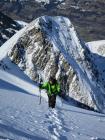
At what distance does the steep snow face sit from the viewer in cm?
4353

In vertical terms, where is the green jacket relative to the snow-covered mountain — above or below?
below

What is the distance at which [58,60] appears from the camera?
45250 mm

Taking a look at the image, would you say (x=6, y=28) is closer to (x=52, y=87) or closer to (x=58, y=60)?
(x=58, y=60)

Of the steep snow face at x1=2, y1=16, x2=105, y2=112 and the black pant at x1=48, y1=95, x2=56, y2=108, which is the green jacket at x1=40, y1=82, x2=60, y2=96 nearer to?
the black pant at x1=48, y1=95, x2=56, y2=108

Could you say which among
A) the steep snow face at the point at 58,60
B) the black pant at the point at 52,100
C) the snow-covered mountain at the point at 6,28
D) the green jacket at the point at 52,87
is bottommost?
the black pant at the point at 52,100

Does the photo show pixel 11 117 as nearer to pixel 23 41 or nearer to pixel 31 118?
pixel 31 118

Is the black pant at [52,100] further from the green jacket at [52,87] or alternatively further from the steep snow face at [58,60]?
the steep snow face at [58,60]

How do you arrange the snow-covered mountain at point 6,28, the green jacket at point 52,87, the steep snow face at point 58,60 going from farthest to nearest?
the snow-covered mountain at point 6,28 → the steep snow face at point 58,60 → the green jacket at point 52,87

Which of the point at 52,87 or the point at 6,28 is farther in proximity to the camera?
the point at 6,28

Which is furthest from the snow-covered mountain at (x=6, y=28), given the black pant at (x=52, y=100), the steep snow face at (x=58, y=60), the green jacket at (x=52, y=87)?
the green jacket at (x=52, y=87)

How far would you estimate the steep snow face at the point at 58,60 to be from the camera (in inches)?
1714

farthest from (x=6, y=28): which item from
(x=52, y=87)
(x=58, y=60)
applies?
(x=52, y=87)

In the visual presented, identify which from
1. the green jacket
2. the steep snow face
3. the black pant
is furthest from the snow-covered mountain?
the green jacket

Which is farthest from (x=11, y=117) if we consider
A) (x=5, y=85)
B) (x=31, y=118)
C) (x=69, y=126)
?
(x=5, y=85)
